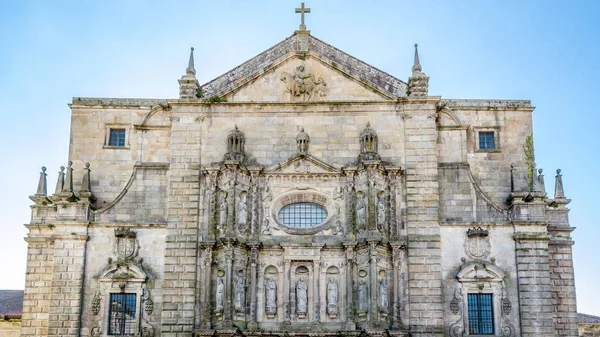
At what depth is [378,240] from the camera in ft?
100

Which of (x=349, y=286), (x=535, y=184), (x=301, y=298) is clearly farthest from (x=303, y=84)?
(x=535, y=184)

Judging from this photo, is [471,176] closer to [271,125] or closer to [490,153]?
[490,153]

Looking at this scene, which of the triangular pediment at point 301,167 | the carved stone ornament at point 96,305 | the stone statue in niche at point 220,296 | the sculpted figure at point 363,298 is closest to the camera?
the stone statue in niche at point 220,296

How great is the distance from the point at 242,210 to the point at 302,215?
91.7 inches

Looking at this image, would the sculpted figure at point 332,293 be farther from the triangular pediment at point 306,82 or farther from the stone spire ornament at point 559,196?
the stone spire ornament at point 559,196

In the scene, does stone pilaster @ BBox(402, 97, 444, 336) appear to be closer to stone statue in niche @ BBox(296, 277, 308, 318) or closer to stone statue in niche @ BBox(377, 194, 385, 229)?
stone statue in niche @ BBox(377, 194, 385, 229)

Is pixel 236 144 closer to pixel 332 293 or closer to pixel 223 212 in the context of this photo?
pixel 223 212

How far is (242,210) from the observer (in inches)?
1247

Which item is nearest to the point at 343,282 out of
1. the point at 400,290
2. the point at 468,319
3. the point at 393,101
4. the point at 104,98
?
the point at 400,290

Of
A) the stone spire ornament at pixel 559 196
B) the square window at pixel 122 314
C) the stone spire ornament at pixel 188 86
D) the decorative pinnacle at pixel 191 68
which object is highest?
the decorative pinnacle at pixel 191 68

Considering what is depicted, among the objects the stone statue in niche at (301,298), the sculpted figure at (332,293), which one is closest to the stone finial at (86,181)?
the stone statue in niche at (301,298)

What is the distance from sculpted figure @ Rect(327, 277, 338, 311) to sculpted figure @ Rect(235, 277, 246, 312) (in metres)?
3.01

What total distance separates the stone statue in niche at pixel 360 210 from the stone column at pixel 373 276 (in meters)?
0.98

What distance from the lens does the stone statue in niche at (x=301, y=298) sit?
3094 centimetres
